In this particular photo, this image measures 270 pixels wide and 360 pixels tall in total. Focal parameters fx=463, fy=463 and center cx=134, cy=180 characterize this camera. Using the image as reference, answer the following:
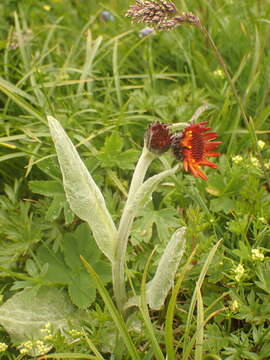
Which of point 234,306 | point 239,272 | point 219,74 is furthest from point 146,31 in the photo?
point 234,306

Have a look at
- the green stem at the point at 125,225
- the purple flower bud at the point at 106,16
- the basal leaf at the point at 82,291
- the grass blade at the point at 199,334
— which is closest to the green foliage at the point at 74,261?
the basal leaf at the point at 82,291

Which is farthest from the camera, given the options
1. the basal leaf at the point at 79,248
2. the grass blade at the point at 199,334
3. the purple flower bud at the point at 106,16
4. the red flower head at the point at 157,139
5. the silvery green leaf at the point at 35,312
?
the purple flower bud at the point at 106,16

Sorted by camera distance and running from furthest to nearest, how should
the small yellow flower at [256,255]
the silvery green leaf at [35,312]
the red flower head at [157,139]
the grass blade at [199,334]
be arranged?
the silvery green leaf at [35,312], the small yellow flower at [256,255], the red flower head at [157,139], the grass blade at [199,334]

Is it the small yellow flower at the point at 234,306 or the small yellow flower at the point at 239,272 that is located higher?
the small yellow flower at the point at 239,272

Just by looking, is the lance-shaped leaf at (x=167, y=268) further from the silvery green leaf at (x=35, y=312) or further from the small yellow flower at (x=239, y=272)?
the silvery green leaf at (x=35, y=312)

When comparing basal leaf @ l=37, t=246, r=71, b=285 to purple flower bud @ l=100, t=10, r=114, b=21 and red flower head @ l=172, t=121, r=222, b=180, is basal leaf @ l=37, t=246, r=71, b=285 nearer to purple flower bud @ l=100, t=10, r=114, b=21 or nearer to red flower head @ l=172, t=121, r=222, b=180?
red flower head @ l=172, t=121, r=222, b=180

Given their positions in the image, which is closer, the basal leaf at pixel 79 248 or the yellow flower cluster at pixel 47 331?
the yellow flower cluster at pixel 47 331

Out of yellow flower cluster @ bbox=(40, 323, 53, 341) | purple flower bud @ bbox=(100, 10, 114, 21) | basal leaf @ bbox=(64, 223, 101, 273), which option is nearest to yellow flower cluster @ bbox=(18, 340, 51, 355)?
yellow flower cluster @ bbox=(40, 323, 53, 341)
